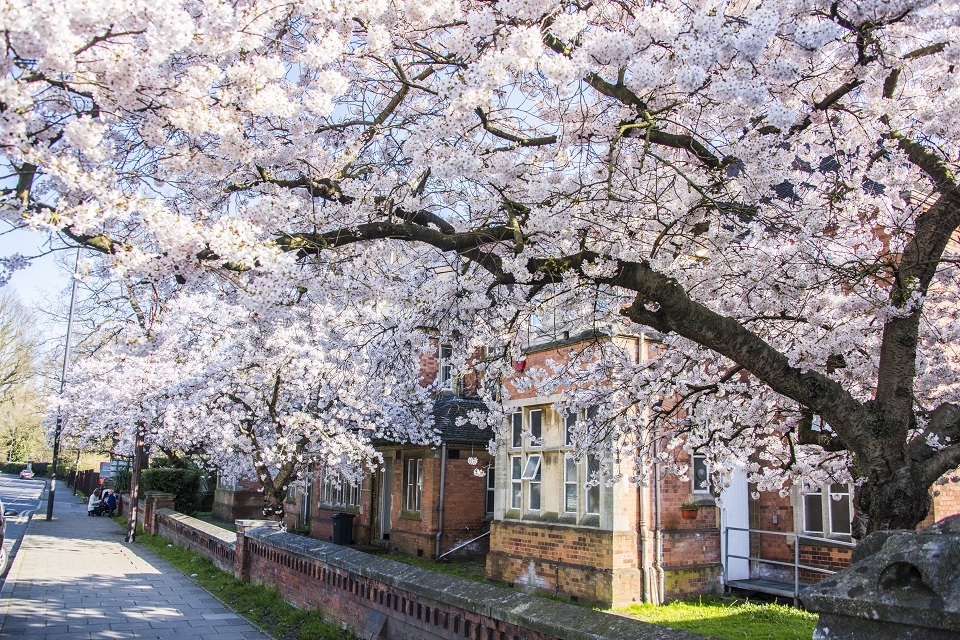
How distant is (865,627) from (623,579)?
31.9 feet

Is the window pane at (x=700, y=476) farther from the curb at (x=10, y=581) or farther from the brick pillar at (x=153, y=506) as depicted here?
the brick pillar at (x=153, y=506)

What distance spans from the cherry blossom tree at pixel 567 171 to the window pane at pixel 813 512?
4.41m

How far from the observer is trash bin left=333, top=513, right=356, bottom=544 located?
21.2 metres

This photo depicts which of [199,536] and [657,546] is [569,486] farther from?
[199,536]

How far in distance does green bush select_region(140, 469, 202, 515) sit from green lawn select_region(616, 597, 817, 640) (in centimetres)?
2703

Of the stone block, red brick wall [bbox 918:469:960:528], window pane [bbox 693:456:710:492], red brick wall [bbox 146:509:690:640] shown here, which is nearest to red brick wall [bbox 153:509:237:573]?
red brick wall [bbox 146:509:690:640]

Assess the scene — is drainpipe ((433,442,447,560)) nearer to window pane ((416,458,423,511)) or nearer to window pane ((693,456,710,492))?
window pane ((416,458,423,511))

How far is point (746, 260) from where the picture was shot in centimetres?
772

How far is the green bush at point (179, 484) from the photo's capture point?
33.3m

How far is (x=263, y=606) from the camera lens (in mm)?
10516

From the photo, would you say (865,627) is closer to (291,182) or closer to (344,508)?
(291,182)

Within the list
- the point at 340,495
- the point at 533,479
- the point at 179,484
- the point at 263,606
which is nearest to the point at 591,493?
the point at 533,479

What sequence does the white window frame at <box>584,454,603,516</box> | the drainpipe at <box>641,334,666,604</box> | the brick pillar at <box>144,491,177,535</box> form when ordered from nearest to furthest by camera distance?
the drainpipe at <box>641,334,666,604</box>
the white window frame at <box>584,454,603,516</box>
the brick pillar at <box>144,491,177,535</box>

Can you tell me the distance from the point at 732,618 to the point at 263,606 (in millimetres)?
7081
